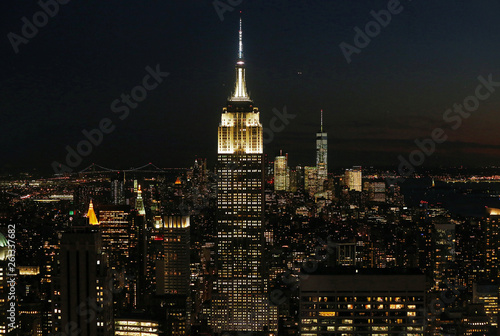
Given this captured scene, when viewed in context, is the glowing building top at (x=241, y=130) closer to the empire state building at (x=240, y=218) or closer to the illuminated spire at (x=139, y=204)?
the empire state building at (x=240, y=218)

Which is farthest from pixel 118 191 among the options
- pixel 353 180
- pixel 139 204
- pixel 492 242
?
pixel 492 242

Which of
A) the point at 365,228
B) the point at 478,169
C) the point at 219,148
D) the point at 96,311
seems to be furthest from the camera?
the point at 365,228

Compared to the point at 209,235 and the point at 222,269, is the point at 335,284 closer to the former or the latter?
the point at 222,269

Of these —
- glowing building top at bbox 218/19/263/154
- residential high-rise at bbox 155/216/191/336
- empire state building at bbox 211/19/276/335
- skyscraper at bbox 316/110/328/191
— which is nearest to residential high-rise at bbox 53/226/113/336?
residential high-rise at bbox 155/216/191/336

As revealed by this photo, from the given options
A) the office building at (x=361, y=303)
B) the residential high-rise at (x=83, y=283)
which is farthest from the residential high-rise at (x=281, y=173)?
the office building at (x=361, y=303)

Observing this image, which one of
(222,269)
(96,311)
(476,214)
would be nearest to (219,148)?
(222,269)

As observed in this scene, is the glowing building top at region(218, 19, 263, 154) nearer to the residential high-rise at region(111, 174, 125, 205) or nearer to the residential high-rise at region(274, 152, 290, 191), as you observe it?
the residential high-rise at region(111, 174, 125, 205)

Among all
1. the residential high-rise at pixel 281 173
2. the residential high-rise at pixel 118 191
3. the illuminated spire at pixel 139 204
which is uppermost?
the residential high-rise at pixel 281 173

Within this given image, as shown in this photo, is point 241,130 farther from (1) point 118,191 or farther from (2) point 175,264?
(1) point 118,191
